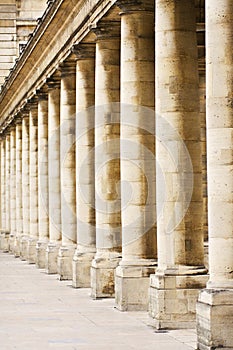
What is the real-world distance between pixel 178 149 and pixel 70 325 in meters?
5.08

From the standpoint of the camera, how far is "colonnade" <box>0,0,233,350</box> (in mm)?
21375

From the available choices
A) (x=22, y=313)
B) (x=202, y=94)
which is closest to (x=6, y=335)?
(x=22, y=313)

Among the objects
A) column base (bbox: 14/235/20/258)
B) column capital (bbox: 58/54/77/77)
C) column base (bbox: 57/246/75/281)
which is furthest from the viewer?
column base (bbox: 14/235/20/258)

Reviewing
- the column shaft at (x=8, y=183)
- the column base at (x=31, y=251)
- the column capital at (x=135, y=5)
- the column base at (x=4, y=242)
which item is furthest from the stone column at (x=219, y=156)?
the column base at (x=4, y=242)

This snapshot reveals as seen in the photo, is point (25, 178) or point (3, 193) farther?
point (3, 193)

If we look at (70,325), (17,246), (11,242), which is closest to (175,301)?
(70,325)

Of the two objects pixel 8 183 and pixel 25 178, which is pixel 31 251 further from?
pixel 8 183

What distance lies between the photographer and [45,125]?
5153 cm

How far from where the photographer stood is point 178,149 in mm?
25891

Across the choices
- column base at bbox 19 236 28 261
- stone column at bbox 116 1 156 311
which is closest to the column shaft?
column base at bbox 19 236 28 261

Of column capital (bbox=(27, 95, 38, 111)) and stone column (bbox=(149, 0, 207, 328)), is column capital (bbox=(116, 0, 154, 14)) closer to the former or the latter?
stone column (bbox=(149, 0, 207, 328))

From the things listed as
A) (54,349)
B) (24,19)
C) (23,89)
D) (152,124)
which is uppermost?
(24,19)

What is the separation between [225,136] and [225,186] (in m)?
0.97

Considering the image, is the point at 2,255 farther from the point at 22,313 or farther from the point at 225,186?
the point at 225,186
